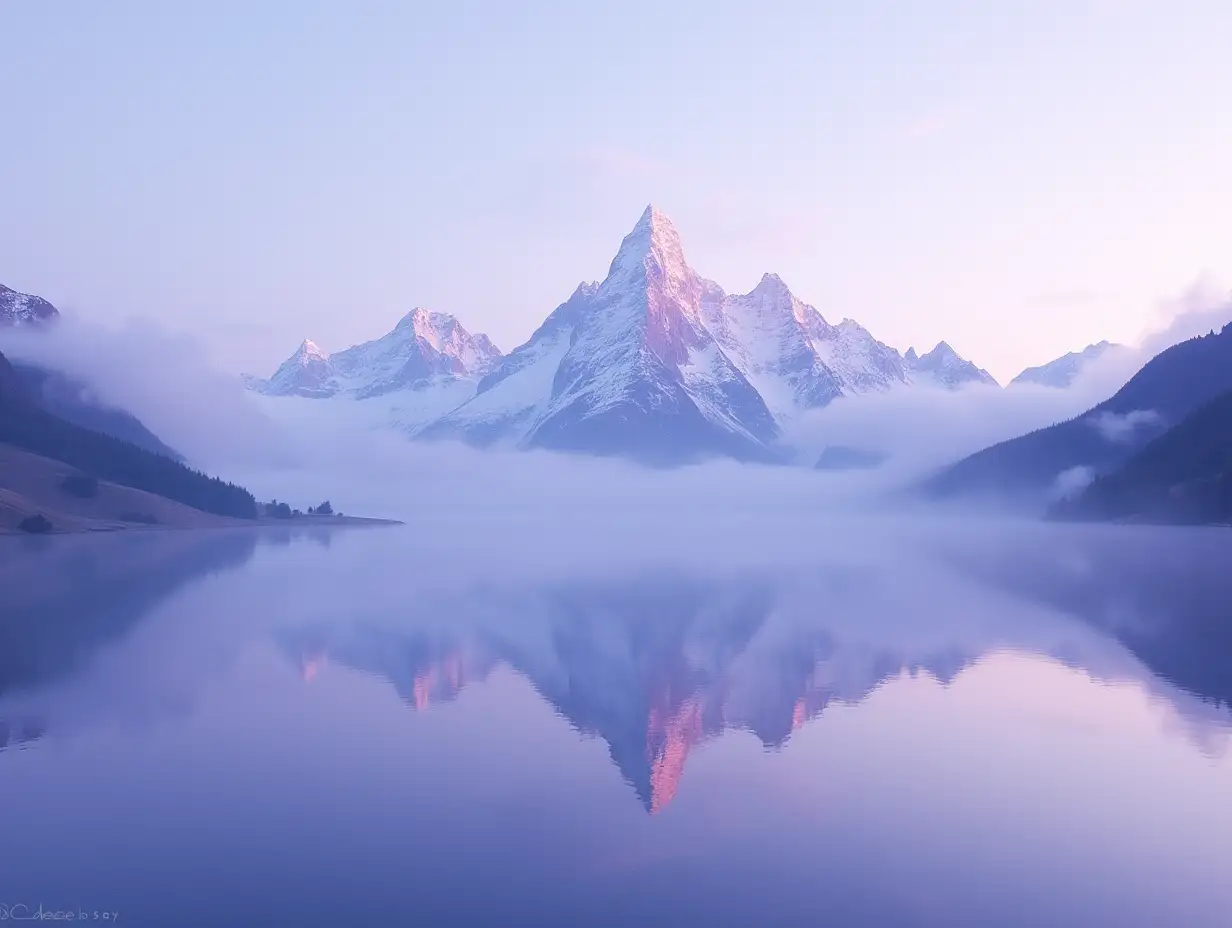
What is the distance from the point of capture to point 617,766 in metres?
38.8

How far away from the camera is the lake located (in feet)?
87.9

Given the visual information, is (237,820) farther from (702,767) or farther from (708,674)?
(708,674)

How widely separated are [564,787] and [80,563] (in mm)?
115434

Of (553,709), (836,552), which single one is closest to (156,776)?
(553,709)

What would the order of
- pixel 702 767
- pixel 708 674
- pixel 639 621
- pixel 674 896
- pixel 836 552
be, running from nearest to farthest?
pixel 674 896, pixel 702 767, pixel 708 674, pixel 639 621, pixel 836 552

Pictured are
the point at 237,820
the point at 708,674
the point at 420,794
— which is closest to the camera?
the point at 237,820

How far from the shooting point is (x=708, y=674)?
57125 mm

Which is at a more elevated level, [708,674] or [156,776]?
[708,674]

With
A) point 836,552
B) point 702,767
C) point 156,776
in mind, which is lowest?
point 156,776

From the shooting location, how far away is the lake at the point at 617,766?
87.9ft

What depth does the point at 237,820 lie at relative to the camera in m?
31.8

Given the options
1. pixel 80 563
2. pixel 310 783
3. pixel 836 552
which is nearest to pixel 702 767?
pixel 310 783

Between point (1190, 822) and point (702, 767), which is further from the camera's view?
point (702, 767)

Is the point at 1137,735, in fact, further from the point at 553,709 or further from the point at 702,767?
the point at 553,709
